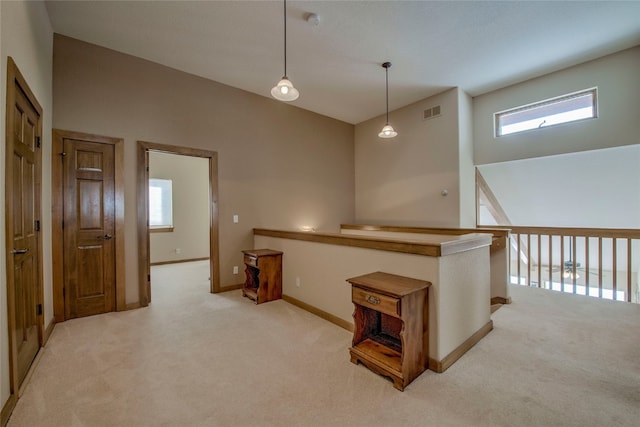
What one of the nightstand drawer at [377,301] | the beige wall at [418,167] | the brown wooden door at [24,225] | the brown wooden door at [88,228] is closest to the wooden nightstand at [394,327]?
the nightstand drawer at [377,301]

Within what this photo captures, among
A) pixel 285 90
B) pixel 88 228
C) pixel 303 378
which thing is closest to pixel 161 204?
pixel 88 228

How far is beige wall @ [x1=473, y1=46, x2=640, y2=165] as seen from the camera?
3521 mm

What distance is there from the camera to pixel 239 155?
4.54 meters

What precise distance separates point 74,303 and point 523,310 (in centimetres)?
551

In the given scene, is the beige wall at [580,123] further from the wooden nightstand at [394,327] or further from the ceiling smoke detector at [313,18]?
the wooden nightstand at [394,327]

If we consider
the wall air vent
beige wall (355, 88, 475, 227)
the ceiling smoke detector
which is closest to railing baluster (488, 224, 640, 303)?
beige wall (355, 88, 475, 227)

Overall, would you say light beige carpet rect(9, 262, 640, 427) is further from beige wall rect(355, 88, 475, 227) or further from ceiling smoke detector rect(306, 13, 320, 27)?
ceiling smoke detector rect(306, 13, 320, 27)

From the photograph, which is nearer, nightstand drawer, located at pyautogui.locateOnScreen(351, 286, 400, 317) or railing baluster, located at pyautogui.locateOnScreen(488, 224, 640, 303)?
nightstand drawer, located at pyautogui.locateOnScreen(351, 286, 400, 317)

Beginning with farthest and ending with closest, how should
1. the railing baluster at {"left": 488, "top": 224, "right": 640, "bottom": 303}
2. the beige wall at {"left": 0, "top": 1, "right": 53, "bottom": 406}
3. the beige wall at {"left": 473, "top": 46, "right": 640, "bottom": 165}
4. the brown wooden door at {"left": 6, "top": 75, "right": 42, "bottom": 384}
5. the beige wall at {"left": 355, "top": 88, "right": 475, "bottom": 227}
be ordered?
the beige wall at {"left": 355, "top": 88, "right": 475, "bottom": 227}
the railing baluster at {"left": 488, "top": 224, "right": 640, "bottom": 303}
the beige wall at {"left": 473, "top": 46, "right": 640, "bottom": 165}
the brown wooden door at {"left": 6, "top": 75, "right": 42, "bottom": 384}
the beige wall at {"left": 0, "top": 1, "right": 53, "bottom": 406}

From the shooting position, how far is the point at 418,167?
5137 mm

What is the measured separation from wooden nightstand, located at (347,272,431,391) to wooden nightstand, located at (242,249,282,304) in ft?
5.92

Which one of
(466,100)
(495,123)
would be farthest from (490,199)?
(466,100)

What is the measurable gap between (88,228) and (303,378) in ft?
10.3

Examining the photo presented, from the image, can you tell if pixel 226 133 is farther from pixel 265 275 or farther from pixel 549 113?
pixel 549 113
